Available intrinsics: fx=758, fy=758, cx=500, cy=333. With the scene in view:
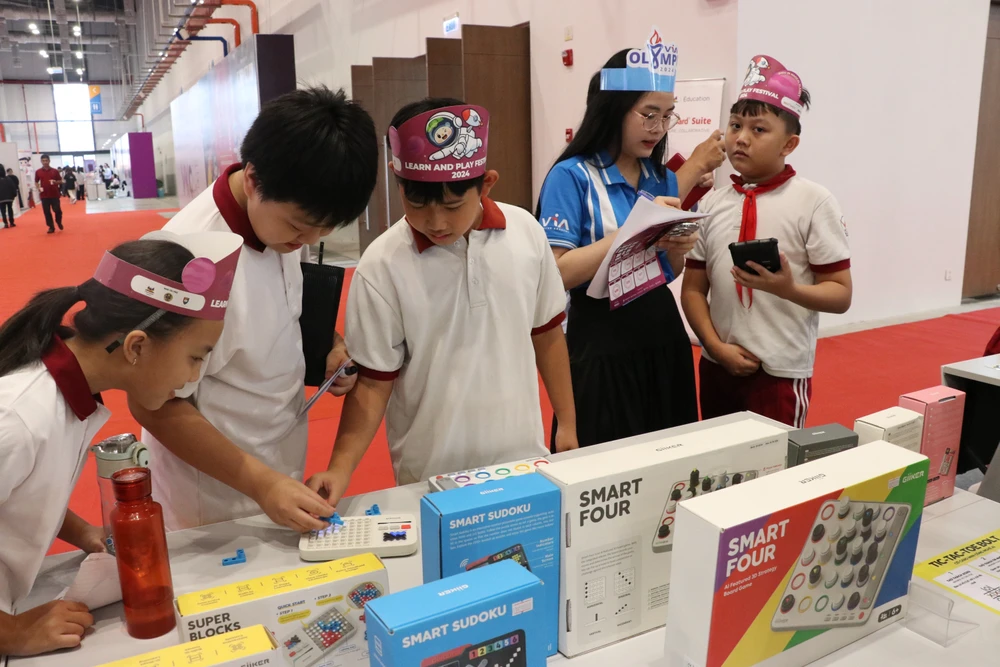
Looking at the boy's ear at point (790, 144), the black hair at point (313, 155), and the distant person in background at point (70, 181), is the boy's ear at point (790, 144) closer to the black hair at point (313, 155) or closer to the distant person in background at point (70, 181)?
the black hair at point (313, 155)

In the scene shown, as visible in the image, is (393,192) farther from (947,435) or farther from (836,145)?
(947,435)

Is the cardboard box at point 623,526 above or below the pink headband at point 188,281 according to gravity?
below

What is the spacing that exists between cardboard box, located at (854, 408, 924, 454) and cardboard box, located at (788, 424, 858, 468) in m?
0.04

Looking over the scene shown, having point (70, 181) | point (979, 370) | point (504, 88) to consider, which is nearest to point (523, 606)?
point (979, 370)

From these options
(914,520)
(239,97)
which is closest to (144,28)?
(239,97)

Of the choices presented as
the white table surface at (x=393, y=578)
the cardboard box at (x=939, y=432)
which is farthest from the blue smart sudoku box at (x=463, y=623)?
the cardboard box at (x=939, y=432)

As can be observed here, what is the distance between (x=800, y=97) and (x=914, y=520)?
1.26 metres

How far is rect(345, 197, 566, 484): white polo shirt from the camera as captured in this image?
1422mm

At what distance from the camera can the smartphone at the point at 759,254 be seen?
5.75 ft

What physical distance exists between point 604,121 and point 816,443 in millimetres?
1005

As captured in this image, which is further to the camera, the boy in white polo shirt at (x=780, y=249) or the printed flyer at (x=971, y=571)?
the boy in white polo shirt at (x=780, y=249)

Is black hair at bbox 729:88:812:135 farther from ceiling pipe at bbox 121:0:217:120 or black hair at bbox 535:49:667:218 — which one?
ceiling pipe at bbox 121:0:217:120

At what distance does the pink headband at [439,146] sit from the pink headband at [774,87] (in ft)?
2.99

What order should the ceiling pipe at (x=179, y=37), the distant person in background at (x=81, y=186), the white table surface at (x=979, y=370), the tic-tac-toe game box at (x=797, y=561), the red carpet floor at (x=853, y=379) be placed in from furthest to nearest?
the distant person in background at (x=81, y=186) → the ceiling pipe at (x=179, y=37) → the red carpet floor at (x=853, y=379) → the white table surface at (x=979, y=370) → the tic-tac-toe game box at (x=797, y=561)
